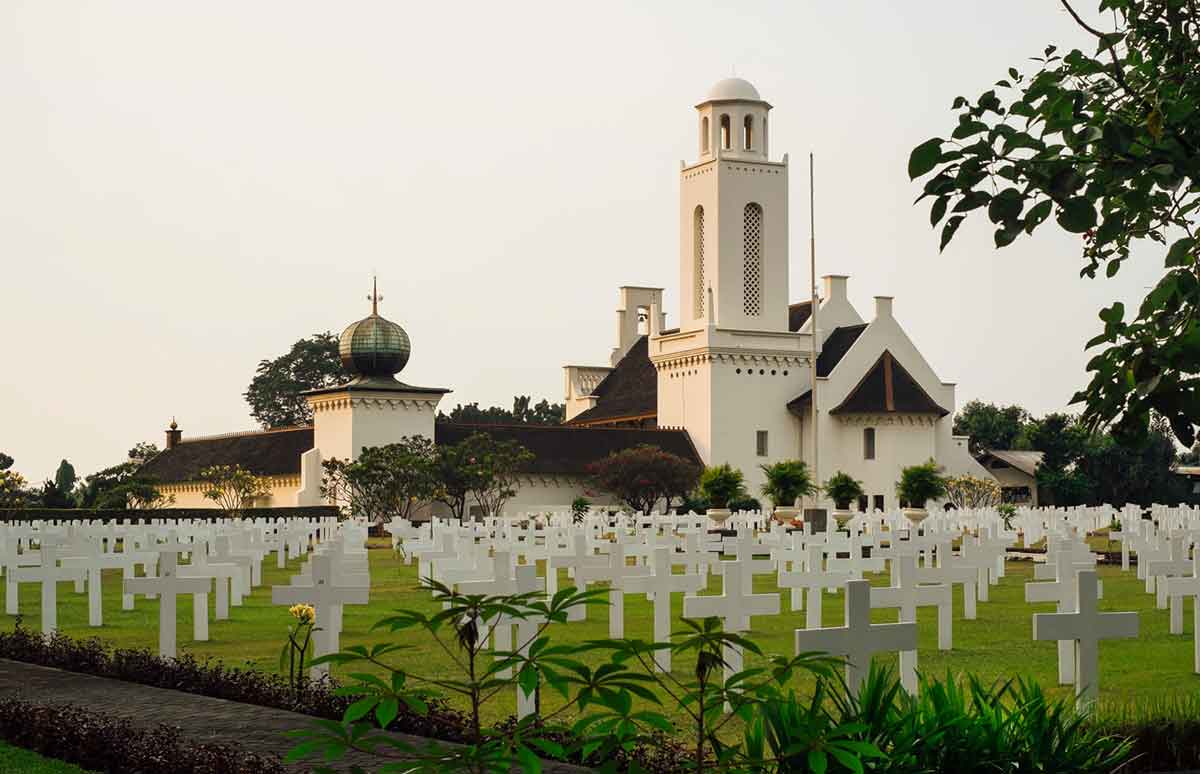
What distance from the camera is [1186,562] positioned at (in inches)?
691

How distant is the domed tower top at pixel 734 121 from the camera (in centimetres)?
7950

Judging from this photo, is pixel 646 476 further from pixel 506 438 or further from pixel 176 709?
pixel 176 709

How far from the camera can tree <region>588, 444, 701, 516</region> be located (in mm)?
70125

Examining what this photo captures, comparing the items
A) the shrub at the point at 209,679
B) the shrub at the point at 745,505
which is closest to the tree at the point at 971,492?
the shrub at the point at 745,505

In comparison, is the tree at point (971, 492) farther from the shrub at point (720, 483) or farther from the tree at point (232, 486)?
the tree at point (232, 486)

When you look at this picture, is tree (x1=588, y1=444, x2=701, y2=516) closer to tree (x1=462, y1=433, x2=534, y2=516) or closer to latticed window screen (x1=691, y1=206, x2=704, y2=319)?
tree (x1=462, y1=433, x2=534, y2=516)

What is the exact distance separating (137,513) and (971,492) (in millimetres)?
34749

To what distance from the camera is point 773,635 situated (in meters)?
17.4

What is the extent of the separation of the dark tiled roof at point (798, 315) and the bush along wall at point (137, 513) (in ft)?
96.0

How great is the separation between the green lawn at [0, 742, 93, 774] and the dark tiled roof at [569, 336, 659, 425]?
74251 mm

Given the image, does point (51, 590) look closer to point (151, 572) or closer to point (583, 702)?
point (151, 572)

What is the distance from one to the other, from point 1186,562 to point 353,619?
9.81 meters

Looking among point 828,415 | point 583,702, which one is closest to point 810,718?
point 583,702

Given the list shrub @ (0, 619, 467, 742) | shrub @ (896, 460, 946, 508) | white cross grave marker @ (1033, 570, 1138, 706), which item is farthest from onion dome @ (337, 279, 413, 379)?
white cross grave marker @ (1033, 570, 1138, 706)
